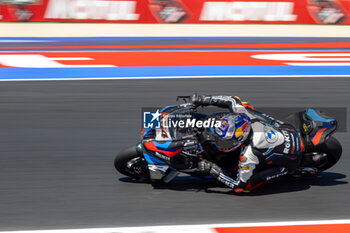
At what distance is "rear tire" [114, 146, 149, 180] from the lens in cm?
627

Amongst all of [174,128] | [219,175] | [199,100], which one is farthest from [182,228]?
[199,100]

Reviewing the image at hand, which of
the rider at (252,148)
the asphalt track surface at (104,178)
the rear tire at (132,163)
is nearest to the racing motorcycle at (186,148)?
the rear tire at (132,163)

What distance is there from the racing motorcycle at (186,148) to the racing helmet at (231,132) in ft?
0.48

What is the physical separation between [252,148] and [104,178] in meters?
2.04

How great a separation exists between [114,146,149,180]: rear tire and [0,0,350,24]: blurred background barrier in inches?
477

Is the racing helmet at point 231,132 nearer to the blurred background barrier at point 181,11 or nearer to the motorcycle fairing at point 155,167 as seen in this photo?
the motorcycle fairing at point 155,167

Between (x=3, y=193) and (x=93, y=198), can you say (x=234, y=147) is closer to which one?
(x=93, y=198)

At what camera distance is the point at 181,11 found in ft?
58.7

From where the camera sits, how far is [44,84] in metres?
10.8

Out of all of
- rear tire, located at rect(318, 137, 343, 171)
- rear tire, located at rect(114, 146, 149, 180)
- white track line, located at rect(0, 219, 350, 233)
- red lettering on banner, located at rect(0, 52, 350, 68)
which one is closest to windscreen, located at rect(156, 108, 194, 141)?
rear tire, located at rect(114, 146, 149, 180)

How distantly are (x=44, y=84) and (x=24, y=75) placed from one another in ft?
3.13

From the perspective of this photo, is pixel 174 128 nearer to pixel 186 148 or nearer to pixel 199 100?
pixel 186 148

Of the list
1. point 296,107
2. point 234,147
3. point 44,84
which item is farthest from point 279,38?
point 234,147

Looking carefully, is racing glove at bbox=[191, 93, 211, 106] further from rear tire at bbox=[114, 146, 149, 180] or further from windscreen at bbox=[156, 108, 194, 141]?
rear tire at bbox=[114, 146, 149, 180]
